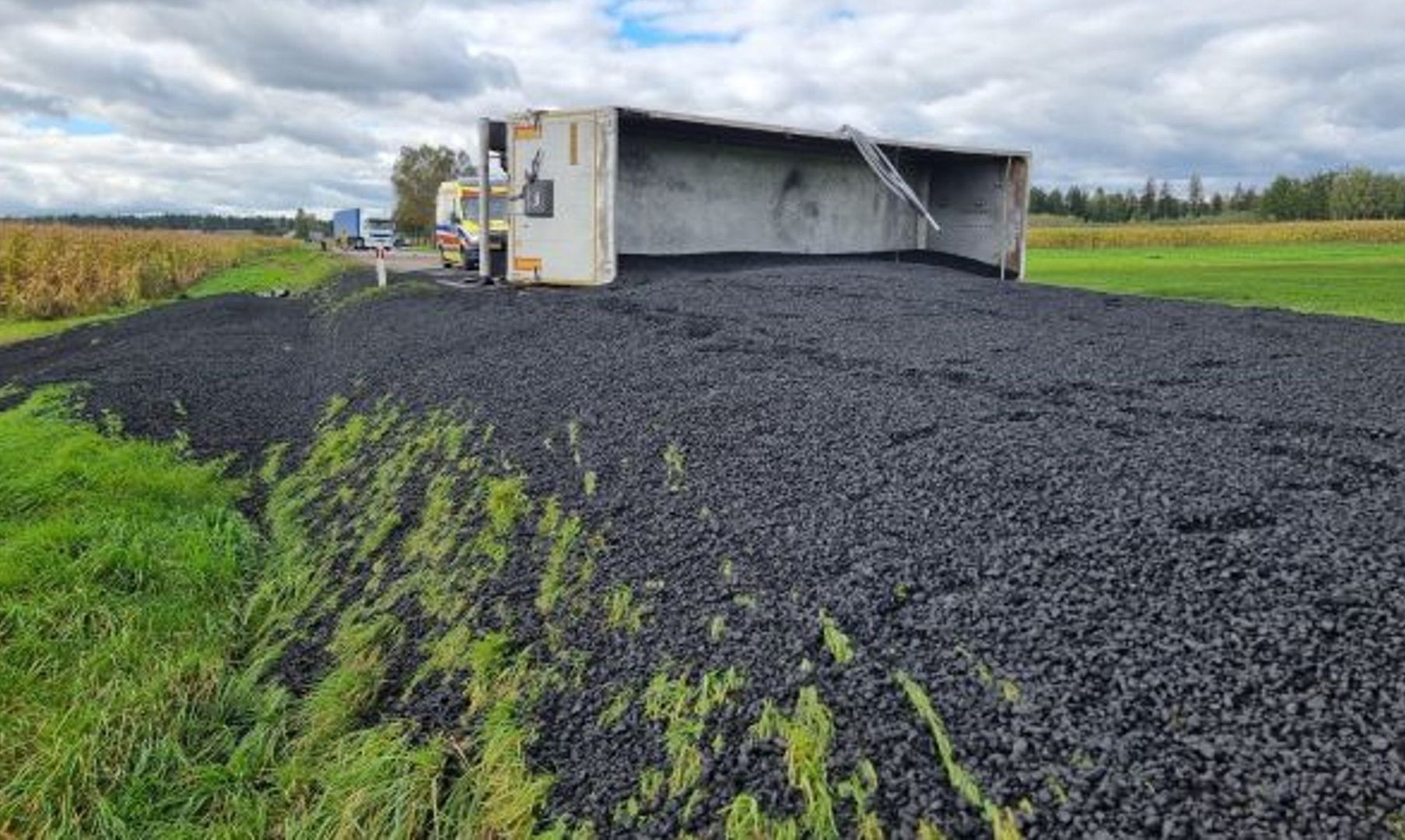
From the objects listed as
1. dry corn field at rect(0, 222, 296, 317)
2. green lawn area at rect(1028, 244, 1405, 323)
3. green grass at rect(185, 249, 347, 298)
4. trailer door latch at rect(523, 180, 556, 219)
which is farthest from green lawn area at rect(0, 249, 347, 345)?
green lawn area at rect(1028, 244, 1405, 323)

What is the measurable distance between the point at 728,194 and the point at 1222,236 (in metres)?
48.6

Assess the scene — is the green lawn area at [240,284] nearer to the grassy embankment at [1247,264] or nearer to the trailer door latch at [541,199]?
the trailer door latch at [541,199]

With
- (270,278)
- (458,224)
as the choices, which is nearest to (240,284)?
(270,278)

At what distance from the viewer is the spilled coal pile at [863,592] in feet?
7.82

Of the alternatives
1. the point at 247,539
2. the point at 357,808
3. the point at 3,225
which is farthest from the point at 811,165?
the point at 3,225

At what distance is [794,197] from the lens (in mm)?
15391

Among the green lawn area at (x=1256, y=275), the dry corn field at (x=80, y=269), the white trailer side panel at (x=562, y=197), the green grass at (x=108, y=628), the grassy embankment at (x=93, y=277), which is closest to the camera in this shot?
the green grass at (x=108, y=628)

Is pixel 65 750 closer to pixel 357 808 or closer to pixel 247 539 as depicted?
pixel 357 808

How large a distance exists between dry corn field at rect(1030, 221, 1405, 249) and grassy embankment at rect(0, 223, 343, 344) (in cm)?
3788

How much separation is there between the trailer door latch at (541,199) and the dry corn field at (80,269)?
37.8ft

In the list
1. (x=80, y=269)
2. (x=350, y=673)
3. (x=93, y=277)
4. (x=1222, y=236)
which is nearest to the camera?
(x=350, y=673)

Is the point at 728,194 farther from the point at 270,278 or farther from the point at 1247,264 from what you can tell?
the point at 1247,264

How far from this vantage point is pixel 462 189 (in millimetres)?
27844

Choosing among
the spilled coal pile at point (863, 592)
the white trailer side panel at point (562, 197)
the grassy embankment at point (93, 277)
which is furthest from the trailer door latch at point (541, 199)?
the grassy embankment at point (93, 277)
